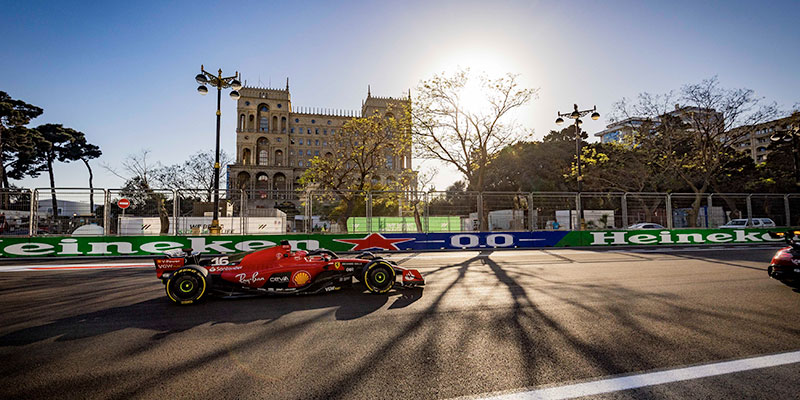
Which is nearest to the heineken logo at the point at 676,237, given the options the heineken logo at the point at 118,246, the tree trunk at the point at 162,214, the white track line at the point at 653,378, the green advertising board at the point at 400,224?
the green advertising board at the point at 400,224

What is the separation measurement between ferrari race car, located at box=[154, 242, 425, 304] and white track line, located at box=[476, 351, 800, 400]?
400 centimetres

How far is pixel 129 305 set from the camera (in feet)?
19.3

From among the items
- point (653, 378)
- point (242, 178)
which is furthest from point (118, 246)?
point (242, 178)

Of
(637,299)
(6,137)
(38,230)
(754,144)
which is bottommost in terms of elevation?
(637,299)

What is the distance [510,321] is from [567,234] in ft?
45.1

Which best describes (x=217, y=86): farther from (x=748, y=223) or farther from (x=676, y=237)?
(x=748, y=223)

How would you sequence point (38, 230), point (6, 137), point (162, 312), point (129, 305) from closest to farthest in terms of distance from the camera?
point (162, 312) < point (129, 305) < point (38, 230) < point (6, 137)

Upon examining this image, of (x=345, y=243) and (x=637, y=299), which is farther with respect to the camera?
(x=345, y=243)

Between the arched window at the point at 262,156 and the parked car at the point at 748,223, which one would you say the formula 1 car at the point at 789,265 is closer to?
the parked car at the point at 748,223

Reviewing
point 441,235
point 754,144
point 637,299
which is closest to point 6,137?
point 441,235

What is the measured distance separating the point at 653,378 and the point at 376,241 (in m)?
12.4

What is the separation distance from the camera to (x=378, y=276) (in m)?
6.68

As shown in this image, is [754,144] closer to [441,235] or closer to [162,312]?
[441,235]

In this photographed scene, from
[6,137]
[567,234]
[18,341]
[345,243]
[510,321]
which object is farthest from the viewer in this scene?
[6,137]
